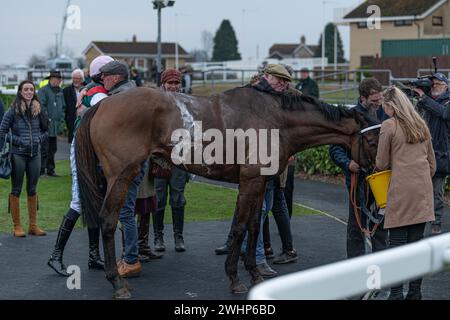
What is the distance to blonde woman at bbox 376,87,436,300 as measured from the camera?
584cm

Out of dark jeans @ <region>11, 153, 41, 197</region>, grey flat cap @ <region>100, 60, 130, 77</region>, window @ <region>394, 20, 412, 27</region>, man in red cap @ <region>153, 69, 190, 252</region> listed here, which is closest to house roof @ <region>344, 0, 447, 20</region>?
window @ <region>394, 20, 412, 27</region>

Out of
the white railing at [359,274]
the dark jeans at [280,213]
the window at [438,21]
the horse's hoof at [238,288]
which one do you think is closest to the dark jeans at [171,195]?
the dark jeans at [280,213]

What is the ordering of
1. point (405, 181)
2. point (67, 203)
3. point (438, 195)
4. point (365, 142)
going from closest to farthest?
point (405, 181) → point (365, 142) → point (438, 195) → point (67, 203)

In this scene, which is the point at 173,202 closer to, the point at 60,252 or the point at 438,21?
the point at 60,252

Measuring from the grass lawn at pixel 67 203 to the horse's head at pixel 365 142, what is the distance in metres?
3.68

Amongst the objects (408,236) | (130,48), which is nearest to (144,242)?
(408,236)

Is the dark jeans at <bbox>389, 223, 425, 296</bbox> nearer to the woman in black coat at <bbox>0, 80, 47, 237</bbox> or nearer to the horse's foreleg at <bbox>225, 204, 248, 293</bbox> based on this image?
the horse's foreleg at <bbox>225, 204, 248, 293</bbox>

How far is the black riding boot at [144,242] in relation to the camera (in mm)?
7801

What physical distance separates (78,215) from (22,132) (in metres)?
2.13

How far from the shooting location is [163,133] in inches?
255

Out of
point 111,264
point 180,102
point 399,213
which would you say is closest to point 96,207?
point 111,264

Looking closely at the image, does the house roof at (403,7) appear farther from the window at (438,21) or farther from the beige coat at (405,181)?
the beige coat at (405,181)

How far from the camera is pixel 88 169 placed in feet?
22.0

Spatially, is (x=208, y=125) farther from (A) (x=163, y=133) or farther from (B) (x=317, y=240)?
(B) (x=317, y=240)
